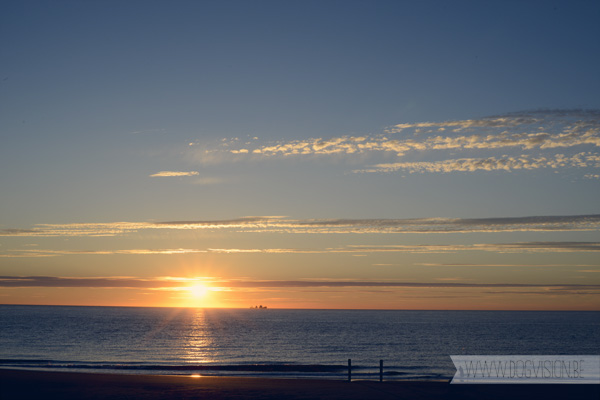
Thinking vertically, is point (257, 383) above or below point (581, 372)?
below

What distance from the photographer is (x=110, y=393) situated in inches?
977

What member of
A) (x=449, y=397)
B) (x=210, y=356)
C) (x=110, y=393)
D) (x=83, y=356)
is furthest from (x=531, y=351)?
(x=110, y=393)

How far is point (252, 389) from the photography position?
84.8 ft

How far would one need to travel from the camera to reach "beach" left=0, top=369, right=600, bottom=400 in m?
24.2

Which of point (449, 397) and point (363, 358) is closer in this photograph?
point (449, 397)

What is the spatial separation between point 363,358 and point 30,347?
151ft

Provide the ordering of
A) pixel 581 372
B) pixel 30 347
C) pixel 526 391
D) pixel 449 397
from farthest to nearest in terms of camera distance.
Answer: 1. pixel 30 347
2. pixel 581 372
3. pixel 526 391
4. pixel 449 397

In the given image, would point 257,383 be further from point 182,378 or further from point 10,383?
point 10,383

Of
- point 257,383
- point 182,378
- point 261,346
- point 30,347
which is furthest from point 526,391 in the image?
point 30,347

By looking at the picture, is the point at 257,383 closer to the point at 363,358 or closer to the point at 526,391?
the point at 526,391

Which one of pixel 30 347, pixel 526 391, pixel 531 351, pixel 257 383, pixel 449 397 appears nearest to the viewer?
pixel 449 397

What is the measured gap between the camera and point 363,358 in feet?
224

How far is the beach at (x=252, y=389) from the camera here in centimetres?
2419

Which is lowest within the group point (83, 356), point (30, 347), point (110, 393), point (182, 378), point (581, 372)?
point (110, 393)
